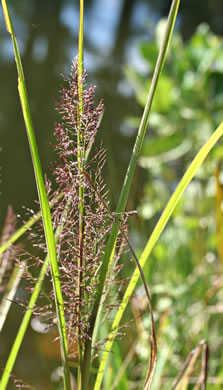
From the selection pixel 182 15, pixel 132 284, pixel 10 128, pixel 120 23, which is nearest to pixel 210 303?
pixel 132 284

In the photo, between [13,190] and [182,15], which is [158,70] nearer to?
[13,190]

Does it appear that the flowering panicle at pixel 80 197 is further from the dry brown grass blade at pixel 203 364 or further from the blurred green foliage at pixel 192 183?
the blurred green foliage at pixel 192 183

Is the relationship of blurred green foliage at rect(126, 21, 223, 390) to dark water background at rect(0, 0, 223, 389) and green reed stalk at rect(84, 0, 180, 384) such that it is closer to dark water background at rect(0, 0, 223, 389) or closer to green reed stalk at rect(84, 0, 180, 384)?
dark water background at rect(0, 0, 223, 389)

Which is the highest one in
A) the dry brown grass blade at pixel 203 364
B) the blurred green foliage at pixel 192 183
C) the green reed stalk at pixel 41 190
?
the blurred green foliage at pixel 192 183

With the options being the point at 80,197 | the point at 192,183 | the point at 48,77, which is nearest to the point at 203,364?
the point at 80,197

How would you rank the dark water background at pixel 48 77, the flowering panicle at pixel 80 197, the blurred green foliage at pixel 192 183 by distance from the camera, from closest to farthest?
the flowering panicle at pixel 80 197 → the blurred green foliage at pixel 192 183 → the dark water background at pixel 48 77

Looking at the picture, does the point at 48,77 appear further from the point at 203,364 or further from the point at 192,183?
the point at 203,364

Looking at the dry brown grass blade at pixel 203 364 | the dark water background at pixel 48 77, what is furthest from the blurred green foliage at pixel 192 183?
the dry brown grass blade at pixel 203 364

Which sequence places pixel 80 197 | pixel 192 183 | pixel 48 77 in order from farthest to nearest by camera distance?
pixel 48 77, pixel 192 183, pixel 80 197
